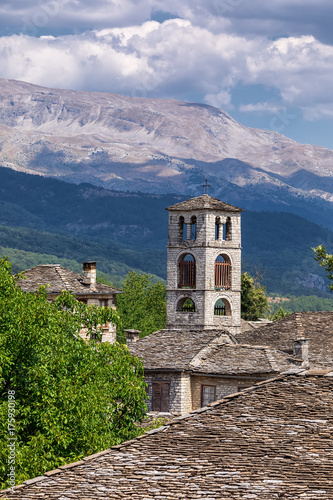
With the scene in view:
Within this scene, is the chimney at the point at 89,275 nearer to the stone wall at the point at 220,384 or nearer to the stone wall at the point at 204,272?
the stone wall at the point at 220,384

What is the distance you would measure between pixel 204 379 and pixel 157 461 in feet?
91.5

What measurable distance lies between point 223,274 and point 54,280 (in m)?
27.8

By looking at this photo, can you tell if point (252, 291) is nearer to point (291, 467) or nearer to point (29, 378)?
point (29, 378)

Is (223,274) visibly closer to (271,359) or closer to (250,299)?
(250,299)

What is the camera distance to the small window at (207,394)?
143 ft

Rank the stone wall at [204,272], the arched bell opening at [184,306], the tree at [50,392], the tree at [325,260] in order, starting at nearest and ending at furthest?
the tree at [50,392]
the tree at [325,260]
the stone wall at [204,272]
the arched bell opening at [184,306]

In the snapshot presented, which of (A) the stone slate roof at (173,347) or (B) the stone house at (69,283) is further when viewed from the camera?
(B) the stone house at (69,283)

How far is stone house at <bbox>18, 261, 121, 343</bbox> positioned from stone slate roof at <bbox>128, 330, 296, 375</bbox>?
3.23 metres

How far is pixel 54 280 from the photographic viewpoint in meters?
51.1

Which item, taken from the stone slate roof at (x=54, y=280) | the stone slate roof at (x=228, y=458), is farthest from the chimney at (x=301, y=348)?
the stone slate roof at (x=228, y=458)

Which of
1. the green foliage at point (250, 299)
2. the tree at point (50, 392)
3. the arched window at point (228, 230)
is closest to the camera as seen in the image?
the tree at point (50, 392)

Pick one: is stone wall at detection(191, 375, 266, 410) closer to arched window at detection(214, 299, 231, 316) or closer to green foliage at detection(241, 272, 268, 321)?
arched window at detection(214, 299, 231, 316)

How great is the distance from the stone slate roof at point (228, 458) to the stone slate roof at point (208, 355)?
2383 centimetres

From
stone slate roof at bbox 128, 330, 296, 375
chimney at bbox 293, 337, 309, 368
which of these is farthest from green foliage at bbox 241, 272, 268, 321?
chimney at bbox 293, 337, 309, 368
